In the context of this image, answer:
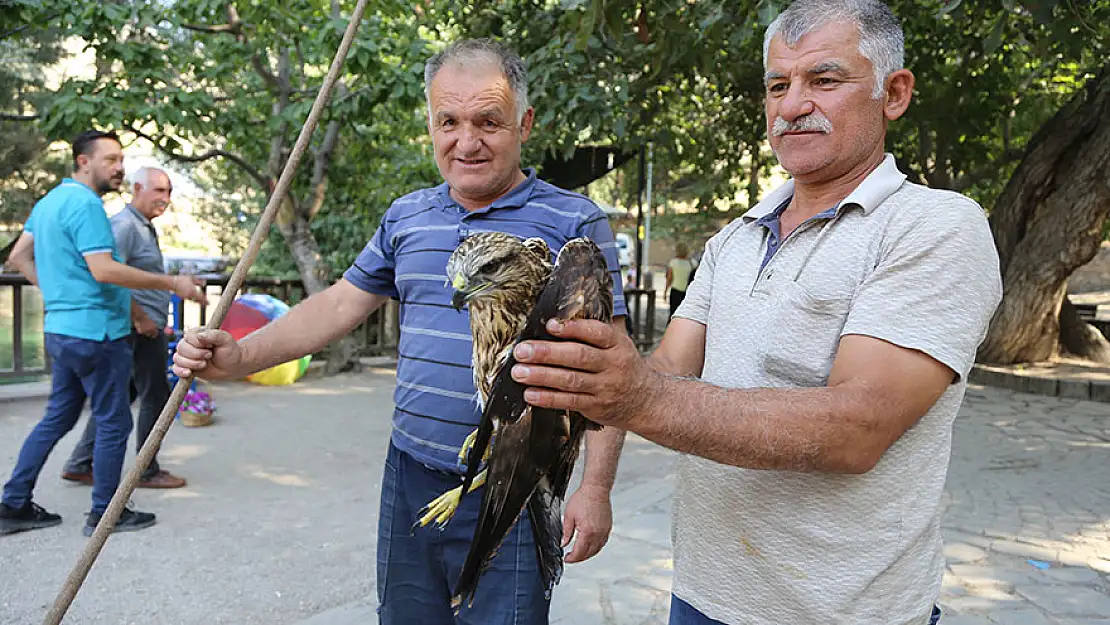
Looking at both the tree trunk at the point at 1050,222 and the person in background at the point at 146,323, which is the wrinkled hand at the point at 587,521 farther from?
the tree trunk at the point at 1050,222

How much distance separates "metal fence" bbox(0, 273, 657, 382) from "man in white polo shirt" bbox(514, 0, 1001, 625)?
5.83m

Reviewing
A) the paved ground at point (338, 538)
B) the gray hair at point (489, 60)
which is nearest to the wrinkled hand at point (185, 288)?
the paved ground at point (338, 538)

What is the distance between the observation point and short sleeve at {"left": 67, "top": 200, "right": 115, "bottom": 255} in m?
4.81

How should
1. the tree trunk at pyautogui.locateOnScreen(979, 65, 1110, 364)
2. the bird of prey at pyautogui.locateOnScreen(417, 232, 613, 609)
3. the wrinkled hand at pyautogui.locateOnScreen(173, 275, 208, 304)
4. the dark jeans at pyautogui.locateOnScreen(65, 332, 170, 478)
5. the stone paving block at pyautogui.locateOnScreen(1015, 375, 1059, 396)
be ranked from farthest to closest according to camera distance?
the tree trunk at pyautogui.locateOnScreen(979, 65, 1110, 364) < the stone paving block at pyautogui.locateOnScreen(1015, 375, 1059, 396) < the dark jeans at pyautogui.locateOnScreen(65, 332, 170, 478) < the wrinkled hand at pyautogui.locateOnScreen(173, 275, 208, 304) < the bird of prey at pyautogui.locateOnScreen(417, 232, 613, 609)

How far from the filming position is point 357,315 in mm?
2482

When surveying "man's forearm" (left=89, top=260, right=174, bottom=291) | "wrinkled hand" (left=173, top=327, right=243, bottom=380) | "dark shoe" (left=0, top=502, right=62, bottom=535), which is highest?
"wrinkled hand" (left=173, top=327, right=243, bottom=380)

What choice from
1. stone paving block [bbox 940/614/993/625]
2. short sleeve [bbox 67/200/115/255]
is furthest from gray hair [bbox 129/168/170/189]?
stone paving block [bbox 940/614/993/625]

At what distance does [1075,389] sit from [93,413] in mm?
10537

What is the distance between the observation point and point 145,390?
5695 millimetres

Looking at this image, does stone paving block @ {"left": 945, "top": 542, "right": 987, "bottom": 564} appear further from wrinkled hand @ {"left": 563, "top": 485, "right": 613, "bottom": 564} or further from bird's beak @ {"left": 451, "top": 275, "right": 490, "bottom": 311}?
bird's beak @ {"left": 451, "top": 275, "right": 490, "bottom": 311}

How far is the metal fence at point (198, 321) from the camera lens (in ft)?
27.5

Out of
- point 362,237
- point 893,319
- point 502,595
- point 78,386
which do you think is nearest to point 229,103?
point 362,237

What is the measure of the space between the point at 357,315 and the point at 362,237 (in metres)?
10.9

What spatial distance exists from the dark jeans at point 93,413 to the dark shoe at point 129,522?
0.08 metres
